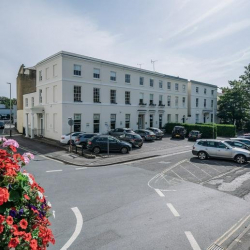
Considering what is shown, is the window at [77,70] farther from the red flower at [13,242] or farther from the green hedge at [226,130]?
the red flower at [13,242]

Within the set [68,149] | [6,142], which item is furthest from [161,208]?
[68,149]

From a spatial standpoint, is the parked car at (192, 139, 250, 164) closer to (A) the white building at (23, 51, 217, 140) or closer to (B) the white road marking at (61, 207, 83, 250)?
(A) the white building at (23, 51, 217, 140)

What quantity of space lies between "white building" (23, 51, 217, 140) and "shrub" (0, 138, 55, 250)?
74.7ft

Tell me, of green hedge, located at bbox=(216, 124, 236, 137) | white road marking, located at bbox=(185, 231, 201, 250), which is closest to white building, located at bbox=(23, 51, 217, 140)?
green hedge, located at bbox=(216, 124, 236, 137)

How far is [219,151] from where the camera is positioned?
→ 1686cm

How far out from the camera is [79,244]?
5465 mm

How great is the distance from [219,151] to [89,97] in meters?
16.9

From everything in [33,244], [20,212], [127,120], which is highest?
[127,120]

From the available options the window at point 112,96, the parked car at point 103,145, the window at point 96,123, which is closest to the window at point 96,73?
the window at point 112,96

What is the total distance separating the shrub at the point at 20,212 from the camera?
2764 millimetres

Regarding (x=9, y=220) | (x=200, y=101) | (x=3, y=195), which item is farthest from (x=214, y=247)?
(x=200, y=101)

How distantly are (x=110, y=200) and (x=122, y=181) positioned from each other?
8.99 ft

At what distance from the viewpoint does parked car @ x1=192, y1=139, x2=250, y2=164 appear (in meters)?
16.1

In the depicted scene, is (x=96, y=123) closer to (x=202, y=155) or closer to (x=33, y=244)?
(x=202, y=155)
